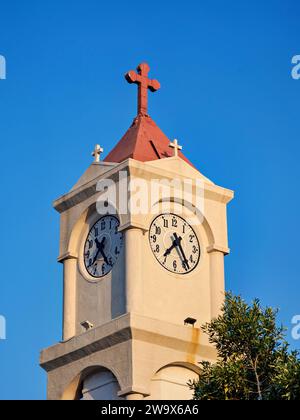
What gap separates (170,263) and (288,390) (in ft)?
37.1

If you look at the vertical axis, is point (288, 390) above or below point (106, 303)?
below

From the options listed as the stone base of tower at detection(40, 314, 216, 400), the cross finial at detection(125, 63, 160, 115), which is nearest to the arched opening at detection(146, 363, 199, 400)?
the stone base of tower at detection(40, 314, 216, 400)

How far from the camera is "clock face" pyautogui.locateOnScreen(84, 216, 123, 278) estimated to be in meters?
49.5

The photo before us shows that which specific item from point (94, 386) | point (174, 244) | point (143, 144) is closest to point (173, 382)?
point (94, 386)

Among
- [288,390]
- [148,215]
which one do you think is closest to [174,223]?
[148,215]

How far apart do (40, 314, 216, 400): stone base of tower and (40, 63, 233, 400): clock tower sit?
0.10 ft

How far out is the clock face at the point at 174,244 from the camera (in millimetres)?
49406

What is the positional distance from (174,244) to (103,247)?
237cm

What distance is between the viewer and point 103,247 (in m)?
50.0

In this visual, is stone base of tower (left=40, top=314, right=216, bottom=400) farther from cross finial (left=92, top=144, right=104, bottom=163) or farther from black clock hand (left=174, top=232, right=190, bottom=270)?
cross finial (left=92, top=144, right=104, bottom=163)

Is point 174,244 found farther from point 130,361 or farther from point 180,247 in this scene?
point 130,361
